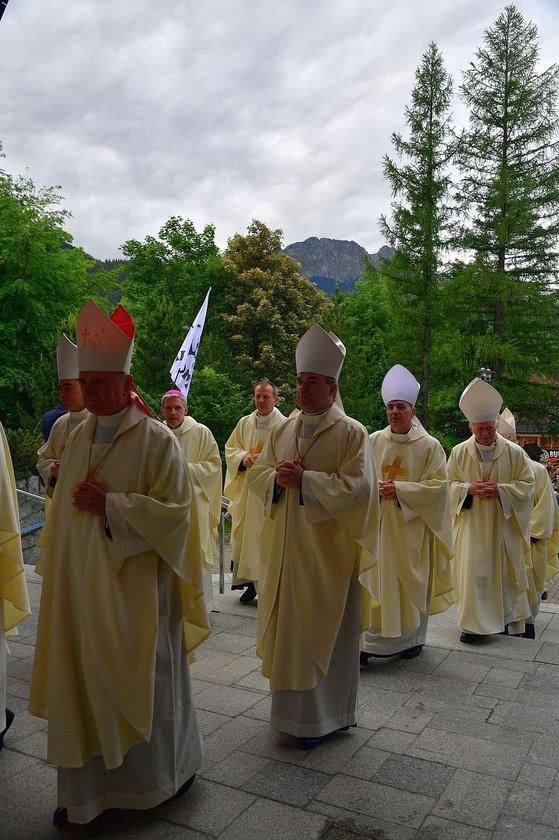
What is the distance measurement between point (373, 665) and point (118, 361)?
3680 millimetres

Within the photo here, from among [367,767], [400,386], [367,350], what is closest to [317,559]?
[367,767]

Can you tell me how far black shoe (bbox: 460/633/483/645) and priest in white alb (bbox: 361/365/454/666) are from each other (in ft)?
2.24

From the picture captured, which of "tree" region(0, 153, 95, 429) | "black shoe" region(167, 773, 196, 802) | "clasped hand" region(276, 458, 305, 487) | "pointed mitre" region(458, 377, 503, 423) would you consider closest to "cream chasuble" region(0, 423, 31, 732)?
"black shoe" region(167, 773, 196, 802)

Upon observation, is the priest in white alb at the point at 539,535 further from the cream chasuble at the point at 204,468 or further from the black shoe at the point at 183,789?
the black shoe at the point at 183,789

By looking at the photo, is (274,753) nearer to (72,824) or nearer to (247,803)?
(247,803)

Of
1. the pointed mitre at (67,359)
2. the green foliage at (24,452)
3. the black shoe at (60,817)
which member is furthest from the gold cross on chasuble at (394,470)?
the green foliage at (24,452)

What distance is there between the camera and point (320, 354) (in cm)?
462

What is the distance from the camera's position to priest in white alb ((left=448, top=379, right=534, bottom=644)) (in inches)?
273

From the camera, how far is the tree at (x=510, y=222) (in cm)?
2667

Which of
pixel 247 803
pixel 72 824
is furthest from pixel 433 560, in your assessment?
pixel 72 824

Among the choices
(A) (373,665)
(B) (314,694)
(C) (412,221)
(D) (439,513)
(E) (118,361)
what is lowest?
(A) (373,665)

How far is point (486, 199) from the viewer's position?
2752 centimetres

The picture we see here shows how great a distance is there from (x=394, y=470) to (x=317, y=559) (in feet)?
6.78

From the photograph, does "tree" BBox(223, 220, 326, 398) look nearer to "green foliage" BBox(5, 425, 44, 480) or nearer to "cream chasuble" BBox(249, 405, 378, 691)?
"green foliage" BBox(5, 425, 44, 480)
